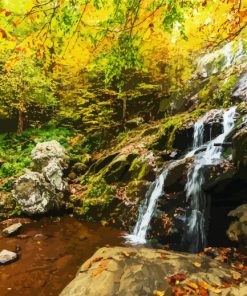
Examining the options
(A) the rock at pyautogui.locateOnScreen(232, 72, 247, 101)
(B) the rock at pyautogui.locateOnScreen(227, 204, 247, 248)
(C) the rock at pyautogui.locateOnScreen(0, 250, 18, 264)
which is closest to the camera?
(B) the rock at pyautogui.locateOnScreen(227, 204, 247, 248)

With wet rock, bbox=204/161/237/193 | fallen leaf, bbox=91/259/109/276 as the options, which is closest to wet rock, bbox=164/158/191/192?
wet rock, bbox=204/161/237/193

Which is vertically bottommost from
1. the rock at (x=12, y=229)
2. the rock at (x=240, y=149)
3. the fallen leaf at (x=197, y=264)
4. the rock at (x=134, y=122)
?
the rock at (x=12, y=229)

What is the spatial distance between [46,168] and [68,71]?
23.9 feet

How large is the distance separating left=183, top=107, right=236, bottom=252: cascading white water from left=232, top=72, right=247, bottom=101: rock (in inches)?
82.2

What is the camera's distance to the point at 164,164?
949 centimetres

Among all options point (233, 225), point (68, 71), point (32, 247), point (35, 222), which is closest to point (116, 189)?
point (35, 222)

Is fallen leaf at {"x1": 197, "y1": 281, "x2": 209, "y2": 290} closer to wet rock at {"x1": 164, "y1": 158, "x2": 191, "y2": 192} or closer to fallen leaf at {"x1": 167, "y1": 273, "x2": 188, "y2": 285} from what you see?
fallen leaf at {"x1": 167, "y1": 273, "x2": 188, "y2": 285}

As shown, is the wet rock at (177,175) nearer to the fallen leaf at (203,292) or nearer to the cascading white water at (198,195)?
the cascading white water at (198,195)

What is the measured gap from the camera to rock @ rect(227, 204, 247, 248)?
6254mm

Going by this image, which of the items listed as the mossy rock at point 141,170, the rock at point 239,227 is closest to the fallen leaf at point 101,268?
the rock at point 239,227

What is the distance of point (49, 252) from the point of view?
707cm

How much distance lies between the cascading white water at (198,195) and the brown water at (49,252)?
1.65m

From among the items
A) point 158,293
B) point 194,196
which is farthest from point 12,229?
point 158,293

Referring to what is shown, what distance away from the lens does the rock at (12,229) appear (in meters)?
8.10
